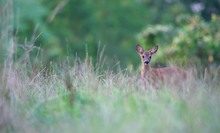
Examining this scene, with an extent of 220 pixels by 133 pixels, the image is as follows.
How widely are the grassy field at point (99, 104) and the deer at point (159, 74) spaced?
0.27 metres

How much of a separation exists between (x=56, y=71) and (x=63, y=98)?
73.0 inches

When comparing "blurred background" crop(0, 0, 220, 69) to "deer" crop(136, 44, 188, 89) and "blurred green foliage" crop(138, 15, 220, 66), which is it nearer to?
"blurred green foliage" crop(138, 15, 220, 66)

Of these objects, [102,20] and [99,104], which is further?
[102,20]

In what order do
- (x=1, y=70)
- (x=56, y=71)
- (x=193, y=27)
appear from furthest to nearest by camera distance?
(x=193, y=27), (x=56, y=71), (x=1, y=70)

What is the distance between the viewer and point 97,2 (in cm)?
3944

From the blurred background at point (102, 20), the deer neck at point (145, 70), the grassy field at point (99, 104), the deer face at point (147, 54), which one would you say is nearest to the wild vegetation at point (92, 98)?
the grassy field at point (99, 104)

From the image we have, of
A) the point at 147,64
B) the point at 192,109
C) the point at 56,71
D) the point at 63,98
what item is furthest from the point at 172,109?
the point at 147,64

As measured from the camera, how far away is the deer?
9.30 m

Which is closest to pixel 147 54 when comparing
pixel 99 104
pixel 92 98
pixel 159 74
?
pixel 159 74

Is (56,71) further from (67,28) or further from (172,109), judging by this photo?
(67,28)

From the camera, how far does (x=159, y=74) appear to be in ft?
34.4

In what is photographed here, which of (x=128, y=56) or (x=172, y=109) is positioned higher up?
(x=172, y=109)

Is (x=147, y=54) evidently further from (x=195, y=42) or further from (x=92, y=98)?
(x=195, y=42)

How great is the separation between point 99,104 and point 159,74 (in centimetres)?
254
